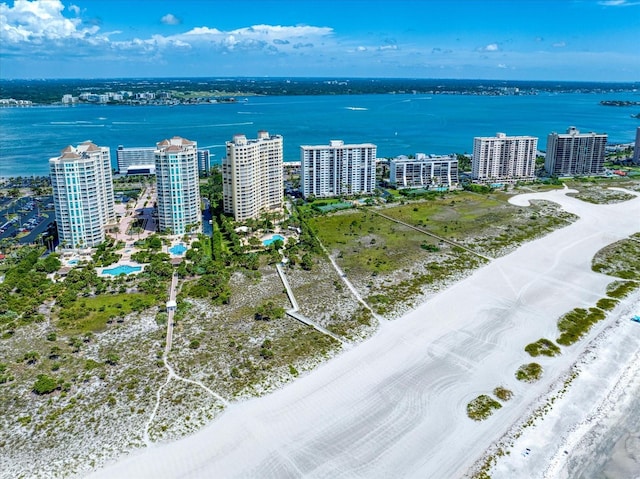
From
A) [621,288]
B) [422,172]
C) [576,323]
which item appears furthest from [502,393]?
[422,172]

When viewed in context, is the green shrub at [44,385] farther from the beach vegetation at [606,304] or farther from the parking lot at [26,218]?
the beach vegetation at [606,304]

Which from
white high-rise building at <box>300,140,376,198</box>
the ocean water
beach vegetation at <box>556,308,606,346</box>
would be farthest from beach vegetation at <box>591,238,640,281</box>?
the ocean water

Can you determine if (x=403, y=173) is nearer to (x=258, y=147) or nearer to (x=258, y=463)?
(x=258, y=147)

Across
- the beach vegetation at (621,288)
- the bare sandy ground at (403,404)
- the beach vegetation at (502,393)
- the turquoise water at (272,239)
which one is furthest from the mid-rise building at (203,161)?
the beach vegetation at (502,393)

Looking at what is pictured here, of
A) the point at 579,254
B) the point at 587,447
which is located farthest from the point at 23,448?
the point at 579,254

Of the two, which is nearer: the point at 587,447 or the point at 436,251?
the point at 587,447

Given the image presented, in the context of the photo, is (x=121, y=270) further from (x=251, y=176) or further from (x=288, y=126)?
(x=288, y=126)

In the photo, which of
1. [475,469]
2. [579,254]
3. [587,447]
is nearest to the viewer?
[475,469]

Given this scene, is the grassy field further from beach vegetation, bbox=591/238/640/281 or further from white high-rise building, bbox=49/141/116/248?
beach vegetation, bbox=591/238/640/281
